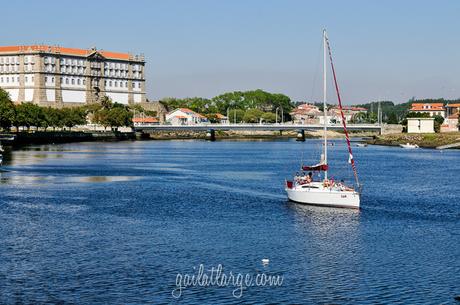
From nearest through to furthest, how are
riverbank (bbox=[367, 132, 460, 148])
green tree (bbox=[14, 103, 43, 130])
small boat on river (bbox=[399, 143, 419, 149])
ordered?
1. small boat on river (bbox=[399, 143, 419, 149])
2. green tree (bbox=[14, 103, 43, 130])
3. riverbank (bbox=[367, 132, 460, 148])

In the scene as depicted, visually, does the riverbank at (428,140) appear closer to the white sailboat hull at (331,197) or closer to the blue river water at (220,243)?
the blue river water at (220,243)

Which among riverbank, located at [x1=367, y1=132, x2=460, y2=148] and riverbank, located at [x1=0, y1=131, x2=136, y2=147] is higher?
riverbank, located at [x1=0, y1=131, x2=136, y2=147]

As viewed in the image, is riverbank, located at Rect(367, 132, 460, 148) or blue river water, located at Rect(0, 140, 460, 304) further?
riverbank, located at Rect(367, 132, 460, 148)

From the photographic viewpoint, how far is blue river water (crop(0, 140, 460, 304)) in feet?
115

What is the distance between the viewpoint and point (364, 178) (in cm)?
8800

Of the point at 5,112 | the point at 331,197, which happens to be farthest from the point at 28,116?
the point at 331,197

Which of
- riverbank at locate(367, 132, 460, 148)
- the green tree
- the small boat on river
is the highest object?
the green tree

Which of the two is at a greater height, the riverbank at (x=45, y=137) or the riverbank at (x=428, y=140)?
the riverbank at (x=45, y=137)

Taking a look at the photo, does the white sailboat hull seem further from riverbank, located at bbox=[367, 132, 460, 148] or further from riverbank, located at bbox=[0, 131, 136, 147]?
riverbank, located at bbox=[367, 132, 460, 148]

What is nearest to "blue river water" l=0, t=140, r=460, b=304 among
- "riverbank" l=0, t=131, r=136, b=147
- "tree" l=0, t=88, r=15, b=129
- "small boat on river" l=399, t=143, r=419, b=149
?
"riverbank" l=0, t=131, r=136, b=147

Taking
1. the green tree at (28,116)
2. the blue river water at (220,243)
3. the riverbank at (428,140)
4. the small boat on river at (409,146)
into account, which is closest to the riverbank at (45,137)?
the green tree at (28,116)

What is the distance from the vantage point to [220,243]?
1784 inches

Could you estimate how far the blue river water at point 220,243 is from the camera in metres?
35.0

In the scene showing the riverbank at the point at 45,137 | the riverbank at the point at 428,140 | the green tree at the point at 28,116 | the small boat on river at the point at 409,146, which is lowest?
the small boat on river at the point at 409,146
